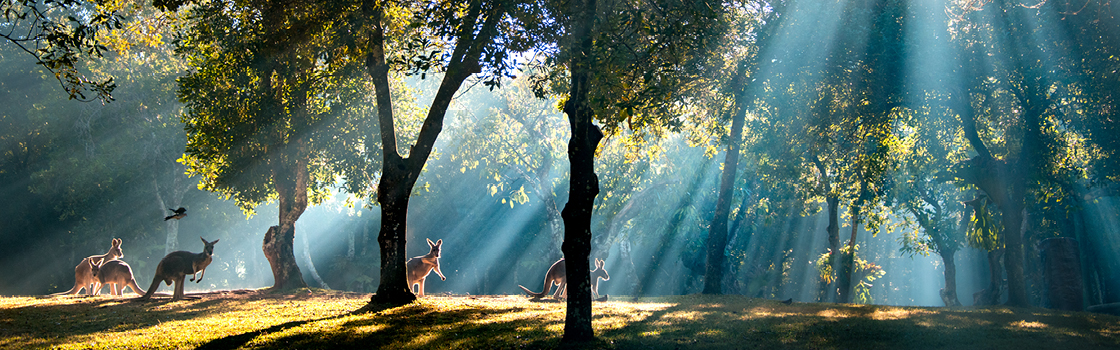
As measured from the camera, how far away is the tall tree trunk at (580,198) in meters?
8.88

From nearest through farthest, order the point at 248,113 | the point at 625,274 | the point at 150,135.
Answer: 1. the point at 248,113
2. the point at 150,135
3. the point at 625,274

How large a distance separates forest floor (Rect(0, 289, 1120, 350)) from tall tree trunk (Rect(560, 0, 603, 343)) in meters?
0.43

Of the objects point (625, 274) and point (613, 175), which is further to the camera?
point (625, 274)

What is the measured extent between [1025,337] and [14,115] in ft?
147

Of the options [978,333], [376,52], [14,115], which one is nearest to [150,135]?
[14,115]

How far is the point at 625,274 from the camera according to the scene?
138ft

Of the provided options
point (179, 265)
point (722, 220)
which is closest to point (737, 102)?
point (722, 220)

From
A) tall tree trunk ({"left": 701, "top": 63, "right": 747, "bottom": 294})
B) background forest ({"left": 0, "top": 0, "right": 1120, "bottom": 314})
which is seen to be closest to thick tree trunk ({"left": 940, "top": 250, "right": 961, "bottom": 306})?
background forest ({"left": 0, "top": 0, "right": 1120, "bottom": 314})

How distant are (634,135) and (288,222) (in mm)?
12893

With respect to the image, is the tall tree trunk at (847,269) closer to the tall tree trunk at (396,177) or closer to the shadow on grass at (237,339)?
the tall tree trunk at (396,177)

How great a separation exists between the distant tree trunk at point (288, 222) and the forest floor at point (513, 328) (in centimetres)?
620

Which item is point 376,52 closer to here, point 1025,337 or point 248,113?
point 248,113

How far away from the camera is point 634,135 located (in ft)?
45.5

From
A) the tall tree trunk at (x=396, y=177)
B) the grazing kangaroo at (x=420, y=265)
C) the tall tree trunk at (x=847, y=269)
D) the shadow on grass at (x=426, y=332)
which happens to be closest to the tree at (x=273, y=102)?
the tall tree trunk at (x=396, y=177)
